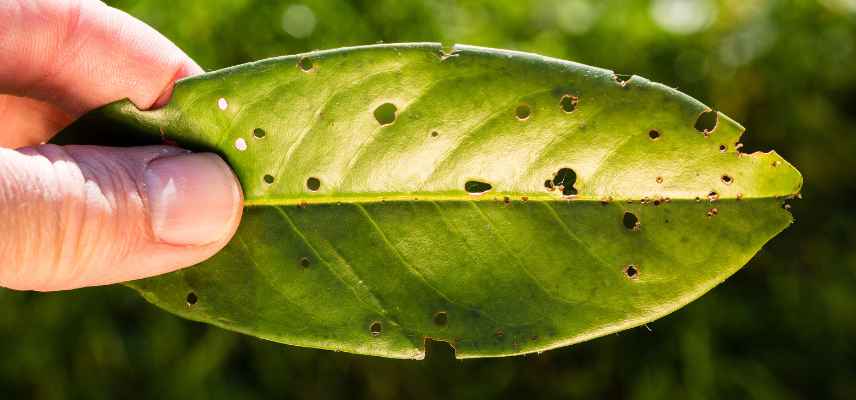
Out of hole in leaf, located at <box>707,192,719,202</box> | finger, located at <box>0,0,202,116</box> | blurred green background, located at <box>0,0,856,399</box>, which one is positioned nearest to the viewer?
hole in leaf, located at <box>707,192,719,202</box>

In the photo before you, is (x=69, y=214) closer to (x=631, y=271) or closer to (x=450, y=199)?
(x=450, y=199)

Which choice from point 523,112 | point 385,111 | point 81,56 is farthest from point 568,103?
point 81,56

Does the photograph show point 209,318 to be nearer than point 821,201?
Yes

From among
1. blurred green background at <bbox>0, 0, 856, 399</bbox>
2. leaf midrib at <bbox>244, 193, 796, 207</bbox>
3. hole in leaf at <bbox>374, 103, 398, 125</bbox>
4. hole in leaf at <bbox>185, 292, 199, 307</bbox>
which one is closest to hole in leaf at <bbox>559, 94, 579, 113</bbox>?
leaf midrib at <bbox>244, 193, 796, 207</bbox>

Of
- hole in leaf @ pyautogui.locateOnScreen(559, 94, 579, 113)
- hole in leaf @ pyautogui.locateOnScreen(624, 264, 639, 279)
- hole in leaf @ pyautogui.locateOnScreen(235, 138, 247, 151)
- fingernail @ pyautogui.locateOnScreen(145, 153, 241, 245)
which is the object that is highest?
hole in leaf @ pyautogui.locateOnScreen(559, 94, 579, 113)

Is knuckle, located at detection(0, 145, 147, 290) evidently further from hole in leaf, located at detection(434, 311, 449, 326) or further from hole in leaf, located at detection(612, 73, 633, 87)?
hole in leaf, located at detection(612, 73, 633, 87)

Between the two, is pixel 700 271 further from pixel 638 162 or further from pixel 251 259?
pixel 251 259

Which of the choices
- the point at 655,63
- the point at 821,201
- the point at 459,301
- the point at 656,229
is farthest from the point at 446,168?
the point at 821,201

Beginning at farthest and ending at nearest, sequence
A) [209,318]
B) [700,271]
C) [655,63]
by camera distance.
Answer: [655,63]
[209,318]
[700,271]

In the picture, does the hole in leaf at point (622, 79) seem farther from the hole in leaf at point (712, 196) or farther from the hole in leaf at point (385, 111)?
the hole in leaf at point (385, 111)
